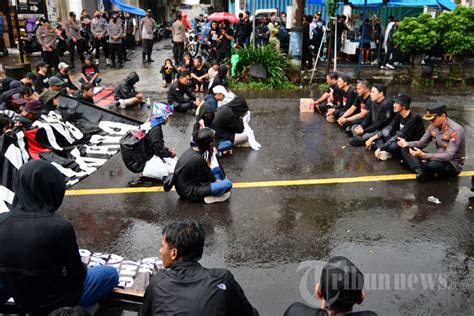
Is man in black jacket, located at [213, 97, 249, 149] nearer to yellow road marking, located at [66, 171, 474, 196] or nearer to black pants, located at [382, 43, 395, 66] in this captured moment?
yellow road marking, located at [66, 171, 474, 196]

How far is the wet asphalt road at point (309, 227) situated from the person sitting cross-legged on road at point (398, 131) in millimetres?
202

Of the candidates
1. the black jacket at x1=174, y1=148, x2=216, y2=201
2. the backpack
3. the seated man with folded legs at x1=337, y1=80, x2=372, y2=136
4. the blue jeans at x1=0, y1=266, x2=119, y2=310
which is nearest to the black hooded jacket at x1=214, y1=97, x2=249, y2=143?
the backpack

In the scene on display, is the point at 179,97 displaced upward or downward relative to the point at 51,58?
downward

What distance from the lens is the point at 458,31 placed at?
14578mm

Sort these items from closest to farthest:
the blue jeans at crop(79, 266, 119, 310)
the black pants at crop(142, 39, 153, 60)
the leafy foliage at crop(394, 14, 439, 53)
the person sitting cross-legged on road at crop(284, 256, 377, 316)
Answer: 1. the person sitting cross-legged on road at crop(284, 256, 377, 316)
2. the blue jeans at crop(79, 266, 119, 310)
3. the leafy foliage at crop(394, 14, 439, 53)
4. the black pants at crop(142, 39, 153, 60)

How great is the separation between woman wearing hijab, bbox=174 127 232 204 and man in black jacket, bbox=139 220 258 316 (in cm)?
301

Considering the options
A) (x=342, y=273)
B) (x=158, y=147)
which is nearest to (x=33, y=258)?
(x=342, y=273)

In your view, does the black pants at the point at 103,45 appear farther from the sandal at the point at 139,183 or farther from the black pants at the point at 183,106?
the sandal at the point at 139,183

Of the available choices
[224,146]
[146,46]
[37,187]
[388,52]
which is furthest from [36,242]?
[146,46]

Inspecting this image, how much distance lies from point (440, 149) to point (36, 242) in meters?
6.09

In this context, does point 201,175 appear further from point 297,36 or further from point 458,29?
point 458,29

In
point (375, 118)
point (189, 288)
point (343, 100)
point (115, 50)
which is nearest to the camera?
point (189, 288)

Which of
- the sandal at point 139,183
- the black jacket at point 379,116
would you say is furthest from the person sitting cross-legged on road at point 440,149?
the sandal at point 139,183

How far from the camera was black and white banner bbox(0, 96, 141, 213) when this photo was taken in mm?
6415
